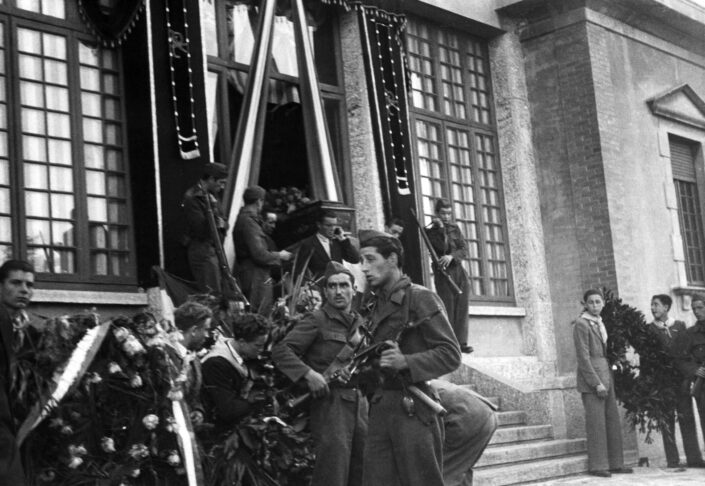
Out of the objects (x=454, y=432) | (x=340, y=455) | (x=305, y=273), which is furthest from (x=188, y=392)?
(x=305, y=273)

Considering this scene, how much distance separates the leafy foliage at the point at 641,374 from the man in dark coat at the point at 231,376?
21.1 feet

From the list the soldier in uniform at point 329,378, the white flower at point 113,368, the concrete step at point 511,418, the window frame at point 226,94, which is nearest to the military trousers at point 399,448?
the soldier in uniform at point 329,378

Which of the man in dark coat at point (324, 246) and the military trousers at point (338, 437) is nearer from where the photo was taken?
the military trousers at point (338, 437)

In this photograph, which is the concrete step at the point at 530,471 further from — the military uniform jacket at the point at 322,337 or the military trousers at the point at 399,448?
the military trousers at the point at 399,448

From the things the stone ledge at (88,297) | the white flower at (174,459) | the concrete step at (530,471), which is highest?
the stone ledge at (88,297)

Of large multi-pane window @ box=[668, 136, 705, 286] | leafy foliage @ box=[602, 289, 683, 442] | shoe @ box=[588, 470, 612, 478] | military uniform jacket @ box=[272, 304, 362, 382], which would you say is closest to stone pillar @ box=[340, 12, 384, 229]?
leafy foliage @ box=[602, 289, 683, 442]

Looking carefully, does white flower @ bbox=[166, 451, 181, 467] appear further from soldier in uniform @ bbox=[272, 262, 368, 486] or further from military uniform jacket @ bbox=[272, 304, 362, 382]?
military uniform jacket @ bbox=[272, 304, 362, 382]

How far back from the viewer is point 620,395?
12.9 m

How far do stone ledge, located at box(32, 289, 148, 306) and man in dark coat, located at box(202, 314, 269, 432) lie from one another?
11.1 feet

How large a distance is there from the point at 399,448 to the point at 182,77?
267 inches

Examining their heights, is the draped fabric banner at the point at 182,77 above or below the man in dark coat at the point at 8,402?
above

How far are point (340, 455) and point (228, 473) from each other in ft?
2.60

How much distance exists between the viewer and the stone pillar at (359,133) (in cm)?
1439

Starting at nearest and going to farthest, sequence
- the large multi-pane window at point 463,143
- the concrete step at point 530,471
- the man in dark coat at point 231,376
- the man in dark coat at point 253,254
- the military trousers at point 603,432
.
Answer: the man in dark coat at point 231,376, the concrete step at point 530,471, the man in dark coat at point 253,254, the military trousers at point 603,432, the large multi-pane window at point 463,143
